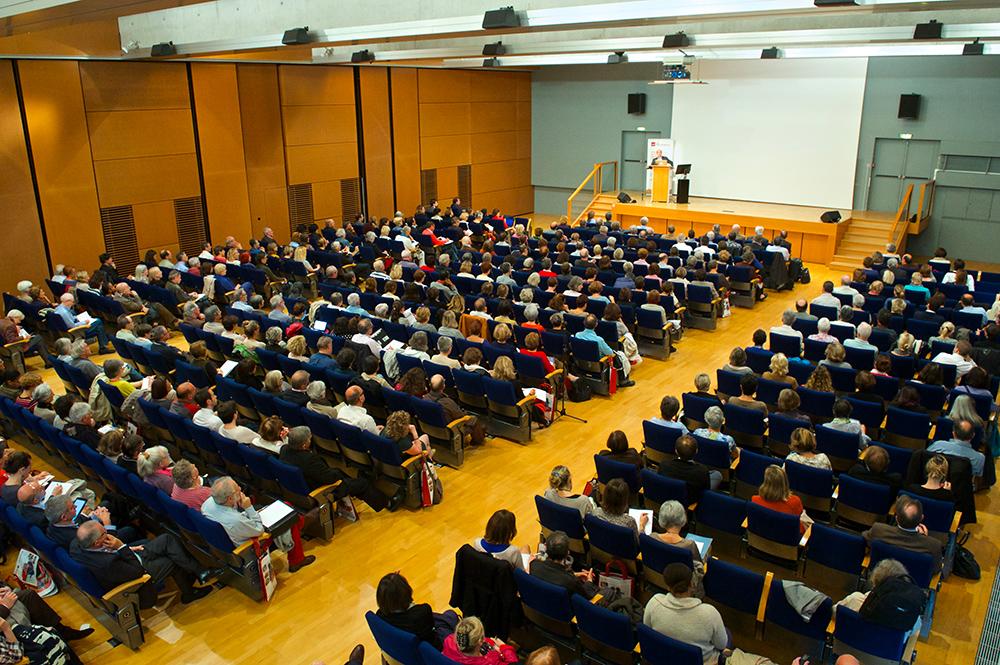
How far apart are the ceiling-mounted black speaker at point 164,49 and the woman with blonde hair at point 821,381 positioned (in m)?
12.3

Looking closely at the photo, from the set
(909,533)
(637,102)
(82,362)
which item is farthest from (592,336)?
(637,102)

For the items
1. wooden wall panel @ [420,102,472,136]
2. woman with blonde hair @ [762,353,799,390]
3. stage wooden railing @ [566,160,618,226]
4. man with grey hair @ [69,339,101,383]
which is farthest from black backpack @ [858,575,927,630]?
wooden wall panel @ [420,102,472,136]

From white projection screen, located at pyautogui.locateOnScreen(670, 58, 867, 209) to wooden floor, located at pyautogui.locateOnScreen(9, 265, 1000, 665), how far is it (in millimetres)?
13775

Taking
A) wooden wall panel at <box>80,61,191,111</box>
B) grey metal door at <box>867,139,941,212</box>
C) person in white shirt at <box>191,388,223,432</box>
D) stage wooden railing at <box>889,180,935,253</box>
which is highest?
wooden wall panel at <box>80,61,191,111</box>

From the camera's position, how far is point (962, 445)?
6172 millimetres

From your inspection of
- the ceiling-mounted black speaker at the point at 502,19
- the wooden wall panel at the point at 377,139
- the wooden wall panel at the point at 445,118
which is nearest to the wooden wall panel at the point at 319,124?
the wooden wall panel at the point at 377,139

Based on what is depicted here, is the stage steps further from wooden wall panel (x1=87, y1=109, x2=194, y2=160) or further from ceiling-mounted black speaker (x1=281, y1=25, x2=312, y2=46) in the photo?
wooden wall panel (x1=87, y1=109, x2=194, y2=160)

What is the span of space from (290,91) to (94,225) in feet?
19.0

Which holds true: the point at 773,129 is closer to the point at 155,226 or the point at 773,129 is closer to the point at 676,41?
the point at 676,41

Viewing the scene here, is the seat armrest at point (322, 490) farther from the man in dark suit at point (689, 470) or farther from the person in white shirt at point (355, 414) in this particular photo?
the man in dark suit at point (689, 470)

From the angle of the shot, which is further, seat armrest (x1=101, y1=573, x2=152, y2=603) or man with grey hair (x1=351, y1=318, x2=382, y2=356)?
man with grey hair (x1=351, y1=318, x2=382, y2=356)

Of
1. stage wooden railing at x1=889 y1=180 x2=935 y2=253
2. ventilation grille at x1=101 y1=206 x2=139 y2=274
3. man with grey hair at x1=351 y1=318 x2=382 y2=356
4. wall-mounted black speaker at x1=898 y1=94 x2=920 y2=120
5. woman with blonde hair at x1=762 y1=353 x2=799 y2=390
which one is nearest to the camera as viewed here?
woman with blonde hair at x1=762 y1=353 x2=799 y2=390

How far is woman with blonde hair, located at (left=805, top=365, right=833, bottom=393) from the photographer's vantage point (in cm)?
747

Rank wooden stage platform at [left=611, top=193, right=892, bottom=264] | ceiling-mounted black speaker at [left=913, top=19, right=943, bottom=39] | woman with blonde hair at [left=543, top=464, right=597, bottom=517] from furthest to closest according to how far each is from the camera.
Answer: wooden stage platform at [left=611, top=193, right=892, bottom=264], ceiling-mounted black speaker at [left=913, top=19, right=943, bottom=39], woman with blonde hair at [left=543, top=464, right=597, bottom=517]
